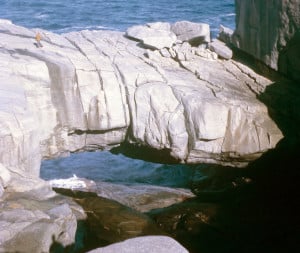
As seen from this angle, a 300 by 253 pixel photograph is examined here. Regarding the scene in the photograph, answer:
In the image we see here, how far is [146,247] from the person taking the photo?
5449mm

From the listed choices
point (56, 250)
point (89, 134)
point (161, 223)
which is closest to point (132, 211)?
point (161, 223)

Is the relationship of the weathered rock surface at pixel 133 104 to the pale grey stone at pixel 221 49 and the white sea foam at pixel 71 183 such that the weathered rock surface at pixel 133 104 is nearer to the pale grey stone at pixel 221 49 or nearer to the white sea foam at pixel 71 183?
the pale grey stone at pixel 221 49

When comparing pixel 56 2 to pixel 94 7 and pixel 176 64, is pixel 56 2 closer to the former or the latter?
pixel 94 7

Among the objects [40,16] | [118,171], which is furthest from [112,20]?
[118,171]

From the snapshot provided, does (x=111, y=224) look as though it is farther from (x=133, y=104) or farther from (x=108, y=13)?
(x=108, y=13)

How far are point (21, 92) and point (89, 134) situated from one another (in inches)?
125

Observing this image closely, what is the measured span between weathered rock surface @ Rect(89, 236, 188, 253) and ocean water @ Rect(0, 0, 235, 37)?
29002 millimetres

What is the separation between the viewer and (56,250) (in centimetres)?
877

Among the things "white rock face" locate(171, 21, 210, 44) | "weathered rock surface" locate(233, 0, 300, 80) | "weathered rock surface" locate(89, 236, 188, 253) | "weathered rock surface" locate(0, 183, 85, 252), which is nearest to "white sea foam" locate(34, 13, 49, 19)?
"white rock face" locate(171, 21, 210, 44)

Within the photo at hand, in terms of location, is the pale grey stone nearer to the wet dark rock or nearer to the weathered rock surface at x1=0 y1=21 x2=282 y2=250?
the weathered rock surface at x1=0 y1=21 x2=282 y2=250

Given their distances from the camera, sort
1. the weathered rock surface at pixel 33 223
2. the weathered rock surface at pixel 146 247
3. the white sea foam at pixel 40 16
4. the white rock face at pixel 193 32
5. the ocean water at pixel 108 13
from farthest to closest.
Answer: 1. the white sea foam at pixel 40 16
2. the ocean water at pixel 108 13
3. the white rock face at pixel 193 32
4. the weathered rock surface at pixel 33 223
5. the weathered rock surface at pixel 146 247

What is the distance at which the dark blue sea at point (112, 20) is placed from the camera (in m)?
20.7

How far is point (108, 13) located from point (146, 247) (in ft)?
124

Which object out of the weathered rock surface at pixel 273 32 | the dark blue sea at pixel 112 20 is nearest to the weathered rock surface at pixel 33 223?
the weathered rock surface at pixel 273 32
